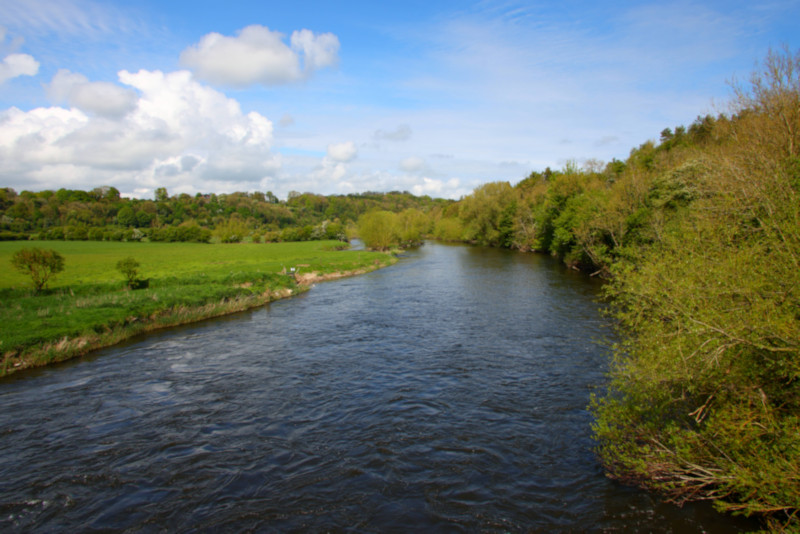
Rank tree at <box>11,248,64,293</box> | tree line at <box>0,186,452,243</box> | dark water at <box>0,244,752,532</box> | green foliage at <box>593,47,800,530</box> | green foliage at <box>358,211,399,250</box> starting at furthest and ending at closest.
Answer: tree line at <box>0,186,452,243</box>, green foliage at <box>358,211,399,250</box>, tree at <box>11,248,64,293</box>, dark water at <box>0,244,752,532</box>, green foliage at <box>593,47,800,530</box>

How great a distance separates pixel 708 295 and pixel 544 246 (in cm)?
6049

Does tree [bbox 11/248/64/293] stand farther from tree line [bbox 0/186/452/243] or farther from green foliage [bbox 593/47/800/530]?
tree line [bbox 0/186/452/243]

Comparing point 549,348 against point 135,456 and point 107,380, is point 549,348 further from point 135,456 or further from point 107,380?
point 107,380

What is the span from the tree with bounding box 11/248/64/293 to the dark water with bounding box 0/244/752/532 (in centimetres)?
1092

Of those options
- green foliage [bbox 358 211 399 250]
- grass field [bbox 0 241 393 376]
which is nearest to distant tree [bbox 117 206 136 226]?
green foliage [bbox 358 211 399 250]

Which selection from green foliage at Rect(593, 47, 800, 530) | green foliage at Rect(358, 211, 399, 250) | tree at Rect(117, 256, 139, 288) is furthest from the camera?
green foliage at Rect(358, 211, 399, 250)

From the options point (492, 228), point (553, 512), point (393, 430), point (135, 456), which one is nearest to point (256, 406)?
point (135, 456)

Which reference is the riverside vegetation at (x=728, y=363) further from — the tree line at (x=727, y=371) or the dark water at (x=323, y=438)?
the dark water at (x=323, y=438)

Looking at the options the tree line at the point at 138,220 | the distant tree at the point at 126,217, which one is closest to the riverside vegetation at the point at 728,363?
the tree line at the point at 138,220

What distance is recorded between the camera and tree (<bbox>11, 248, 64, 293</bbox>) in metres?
24.5

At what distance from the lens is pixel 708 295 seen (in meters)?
7.95

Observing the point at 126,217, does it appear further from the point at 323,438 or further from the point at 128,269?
the point at 323,438

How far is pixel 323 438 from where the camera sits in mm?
11586

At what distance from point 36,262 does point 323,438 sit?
25.1 meters
